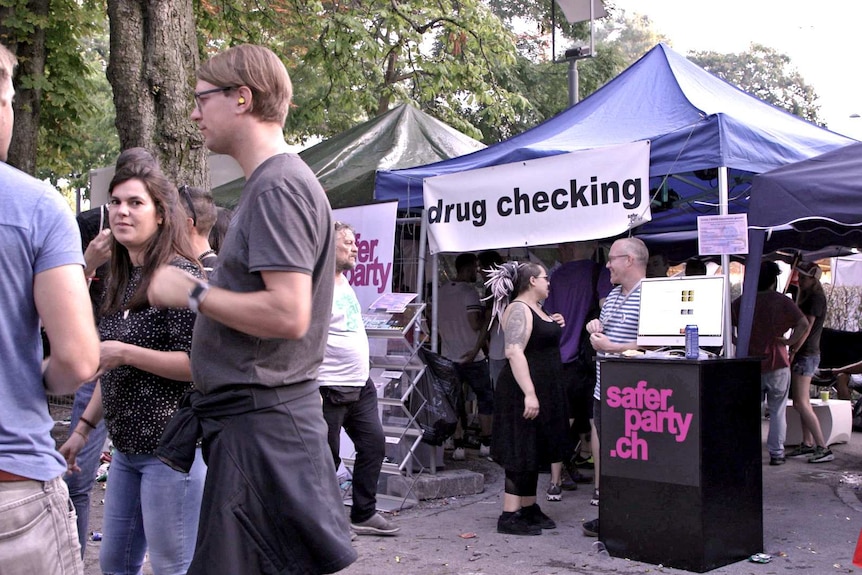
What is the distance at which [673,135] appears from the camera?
6.38 meters

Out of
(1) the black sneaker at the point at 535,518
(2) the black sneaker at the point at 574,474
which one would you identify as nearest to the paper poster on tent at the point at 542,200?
(1) the black sneaker at the point at 535,518

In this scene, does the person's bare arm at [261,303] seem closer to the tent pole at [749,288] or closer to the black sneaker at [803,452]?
the tent pole at [749,288]

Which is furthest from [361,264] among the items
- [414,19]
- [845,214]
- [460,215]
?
[414,19]

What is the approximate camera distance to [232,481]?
2256mm

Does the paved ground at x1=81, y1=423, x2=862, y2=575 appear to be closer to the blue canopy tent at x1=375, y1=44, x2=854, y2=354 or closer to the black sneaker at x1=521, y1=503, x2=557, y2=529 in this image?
the black sneaker at x1=521, y1=503, x2=557, y2=529

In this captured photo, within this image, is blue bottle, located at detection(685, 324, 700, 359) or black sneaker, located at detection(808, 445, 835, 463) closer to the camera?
blue bottle, located at detection(685, 324, 700, 359)

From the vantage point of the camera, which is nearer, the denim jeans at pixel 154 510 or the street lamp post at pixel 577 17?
the denim jeans at pixel 154 510

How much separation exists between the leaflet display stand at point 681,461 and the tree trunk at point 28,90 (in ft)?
29.3

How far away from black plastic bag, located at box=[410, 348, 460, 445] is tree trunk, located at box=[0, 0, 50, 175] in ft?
22.3

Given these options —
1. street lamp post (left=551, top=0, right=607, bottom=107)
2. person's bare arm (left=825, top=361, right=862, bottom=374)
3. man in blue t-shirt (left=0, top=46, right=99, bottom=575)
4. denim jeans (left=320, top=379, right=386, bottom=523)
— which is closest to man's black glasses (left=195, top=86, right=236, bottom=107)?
man in blue t-shirt (left=0, top=46, right=99, bottom=575)

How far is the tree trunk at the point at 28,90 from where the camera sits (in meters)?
11.7

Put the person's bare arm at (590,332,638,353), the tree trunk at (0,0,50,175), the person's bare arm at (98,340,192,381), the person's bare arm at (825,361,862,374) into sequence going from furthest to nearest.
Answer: the tree trunk at (0,0,50,175)
the person's bare arm at (825,361,862,374)
the person's bare arm at (590,332,638,353)
the person's bare arm at (98,340,192,381)

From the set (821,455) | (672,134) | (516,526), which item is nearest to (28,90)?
(672,134)

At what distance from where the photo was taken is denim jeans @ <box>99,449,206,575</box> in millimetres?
2990
